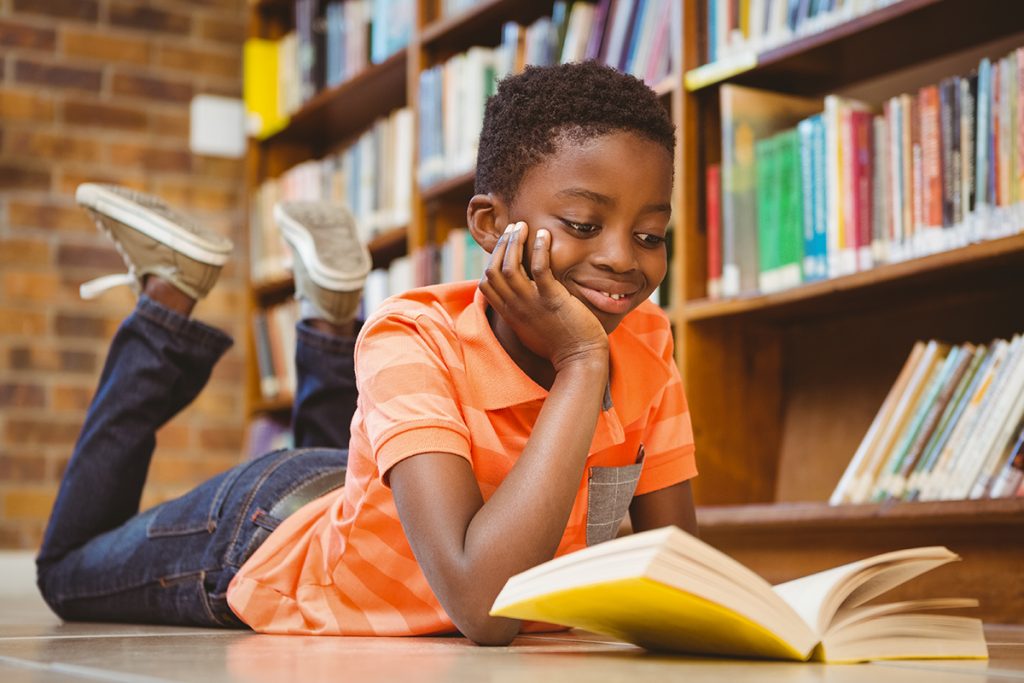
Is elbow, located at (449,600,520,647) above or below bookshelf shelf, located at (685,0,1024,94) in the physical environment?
below

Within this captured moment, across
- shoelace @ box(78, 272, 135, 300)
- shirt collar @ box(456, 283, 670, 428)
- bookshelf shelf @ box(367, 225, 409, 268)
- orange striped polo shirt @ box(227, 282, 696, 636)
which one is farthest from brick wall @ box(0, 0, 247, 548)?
shirt collar @ box(456, 283, 670, 428)

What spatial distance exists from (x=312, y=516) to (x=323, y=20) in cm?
233

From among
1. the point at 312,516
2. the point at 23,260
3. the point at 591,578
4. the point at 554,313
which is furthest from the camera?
the point at 23,260

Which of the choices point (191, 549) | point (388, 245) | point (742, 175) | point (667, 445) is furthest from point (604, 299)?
point (388, 245)

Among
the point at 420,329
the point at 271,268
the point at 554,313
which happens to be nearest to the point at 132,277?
the point at 420,329

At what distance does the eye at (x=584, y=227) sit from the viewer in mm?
1129

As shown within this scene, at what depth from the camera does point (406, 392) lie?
1116 mm

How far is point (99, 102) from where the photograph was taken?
11.6 ft

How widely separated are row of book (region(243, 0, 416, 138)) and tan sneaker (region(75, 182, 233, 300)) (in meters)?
1.28

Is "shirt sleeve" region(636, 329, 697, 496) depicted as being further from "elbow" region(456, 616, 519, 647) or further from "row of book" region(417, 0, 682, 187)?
"row of book" region(417, 0, 682, 187)

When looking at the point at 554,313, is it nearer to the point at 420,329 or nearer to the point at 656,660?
the point at 420,329

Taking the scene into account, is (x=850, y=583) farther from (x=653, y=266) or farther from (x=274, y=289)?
(x=274, y=289)

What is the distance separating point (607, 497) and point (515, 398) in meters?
0.16

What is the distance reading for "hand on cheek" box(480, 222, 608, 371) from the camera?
1108mm
